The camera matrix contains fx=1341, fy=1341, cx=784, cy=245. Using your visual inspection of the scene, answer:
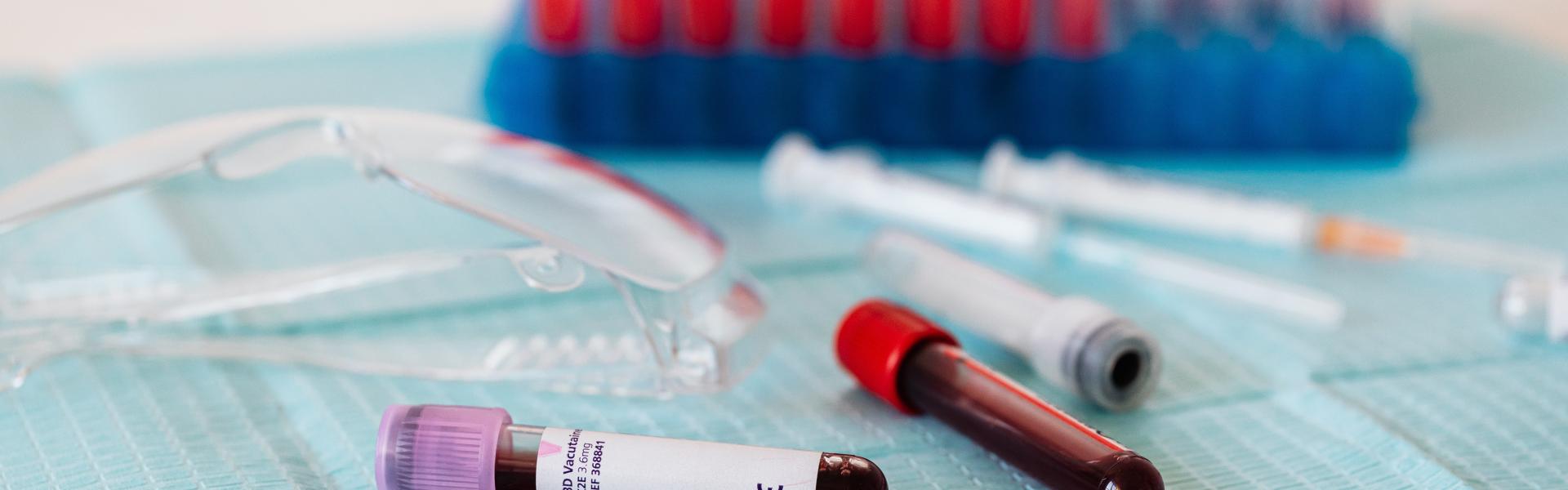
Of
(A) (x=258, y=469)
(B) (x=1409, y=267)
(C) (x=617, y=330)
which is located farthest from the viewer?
(B) (x=1409, y=267)

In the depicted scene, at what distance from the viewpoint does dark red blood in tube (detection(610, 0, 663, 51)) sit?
80 cm

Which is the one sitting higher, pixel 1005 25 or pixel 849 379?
pixel 1005 25

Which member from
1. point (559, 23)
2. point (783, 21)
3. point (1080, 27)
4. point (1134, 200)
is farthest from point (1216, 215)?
point (559, 23)

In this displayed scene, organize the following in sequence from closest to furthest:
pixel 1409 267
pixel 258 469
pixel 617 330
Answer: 1. pixel 258 469
2. pixel 617 330
3. pixel 1409 267

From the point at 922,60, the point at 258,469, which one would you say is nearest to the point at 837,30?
the point at 922,60

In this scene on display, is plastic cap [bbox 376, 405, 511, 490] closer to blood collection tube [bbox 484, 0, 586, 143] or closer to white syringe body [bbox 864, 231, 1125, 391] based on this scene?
white syringe body [bbox 864, 231, 1125, 391]

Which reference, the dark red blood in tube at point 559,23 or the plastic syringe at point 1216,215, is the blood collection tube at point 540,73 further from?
the plastic syringe at point 1216,215

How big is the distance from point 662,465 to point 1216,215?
1.36 feet

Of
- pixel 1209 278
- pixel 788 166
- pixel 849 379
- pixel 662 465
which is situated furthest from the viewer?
pixel 788 166

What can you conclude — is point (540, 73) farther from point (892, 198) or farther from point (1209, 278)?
point (1209, 278)

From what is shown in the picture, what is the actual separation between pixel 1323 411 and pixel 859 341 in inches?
7.5

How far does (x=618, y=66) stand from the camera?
81 cm

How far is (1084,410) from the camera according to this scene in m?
0.54

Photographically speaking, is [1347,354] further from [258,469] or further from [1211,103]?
[258,469]
